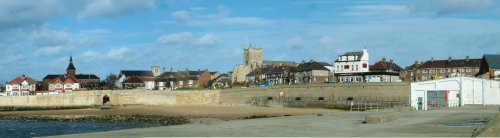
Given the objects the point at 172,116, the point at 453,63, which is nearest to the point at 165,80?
the point at 453,63

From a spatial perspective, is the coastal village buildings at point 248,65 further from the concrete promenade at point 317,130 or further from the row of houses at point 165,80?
the concrete promenade at point 317,130

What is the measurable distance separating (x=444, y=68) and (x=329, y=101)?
3955 cm

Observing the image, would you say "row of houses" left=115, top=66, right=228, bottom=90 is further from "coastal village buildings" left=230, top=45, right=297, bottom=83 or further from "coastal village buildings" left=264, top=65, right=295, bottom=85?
"coastal village buildings" left=264, top=65, right=295, bottom=85

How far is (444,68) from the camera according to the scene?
368 ft

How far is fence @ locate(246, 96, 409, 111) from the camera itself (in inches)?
2934

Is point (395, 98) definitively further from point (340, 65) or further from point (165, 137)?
point (165, 137)

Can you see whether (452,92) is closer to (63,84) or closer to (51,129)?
(51,129)

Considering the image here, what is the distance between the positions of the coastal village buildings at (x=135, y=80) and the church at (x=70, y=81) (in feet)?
23.4

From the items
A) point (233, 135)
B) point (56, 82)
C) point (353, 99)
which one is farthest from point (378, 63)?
point (233, 135)

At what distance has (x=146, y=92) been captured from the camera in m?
112

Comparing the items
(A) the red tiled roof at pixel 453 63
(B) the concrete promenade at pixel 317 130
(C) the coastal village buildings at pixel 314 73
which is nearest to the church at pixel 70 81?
(C) the coastal village buildings at pixel 314 73

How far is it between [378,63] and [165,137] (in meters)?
97.8

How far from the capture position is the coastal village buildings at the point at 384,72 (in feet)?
355

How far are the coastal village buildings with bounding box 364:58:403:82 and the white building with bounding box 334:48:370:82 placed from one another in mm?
2258
